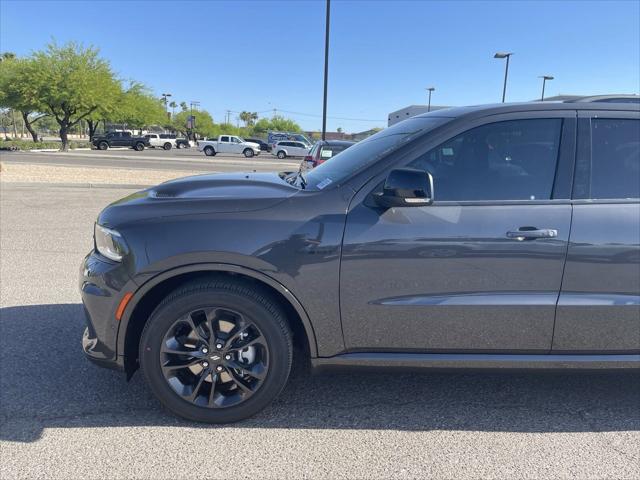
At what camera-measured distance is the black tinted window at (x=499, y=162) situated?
8.56 ft

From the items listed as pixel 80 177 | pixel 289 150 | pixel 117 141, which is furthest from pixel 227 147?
pixel 80 177

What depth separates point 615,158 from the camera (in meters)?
2.66

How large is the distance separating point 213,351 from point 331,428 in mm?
810

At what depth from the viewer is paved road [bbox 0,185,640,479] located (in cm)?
236

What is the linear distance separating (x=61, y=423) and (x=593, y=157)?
11.0 ft

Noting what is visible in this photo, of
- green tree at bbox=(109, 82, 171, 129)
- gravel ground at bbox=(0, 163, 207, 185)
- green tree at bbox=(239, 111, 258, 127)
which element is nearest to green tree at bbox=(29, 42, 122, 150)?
green tree at bbox=(109, 82, 171, 129)

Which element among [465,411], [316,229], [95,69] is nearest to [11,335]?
[316,229]

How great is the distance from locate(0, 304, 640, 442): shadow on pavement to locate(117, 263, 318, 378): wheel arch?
15.4 inches

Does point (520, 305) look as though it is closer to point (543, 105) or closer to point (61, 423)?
point (543, 105)

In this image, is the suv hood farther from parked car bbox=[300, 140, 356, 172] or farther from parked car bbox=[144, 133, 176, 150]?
parked car bbox=[144, 133, 176, 150]

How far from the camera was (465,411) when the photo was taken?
2881 mm

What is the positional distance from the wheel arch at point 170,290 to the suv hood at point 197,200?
1.05 ft

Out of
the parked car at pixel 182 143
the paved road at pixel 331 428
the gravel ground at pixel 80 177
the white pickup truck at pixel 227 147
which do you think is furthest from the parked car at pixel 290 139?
the paved road at pixel 331 428

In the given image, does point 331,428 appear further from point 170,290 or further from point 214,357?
point 170,290
